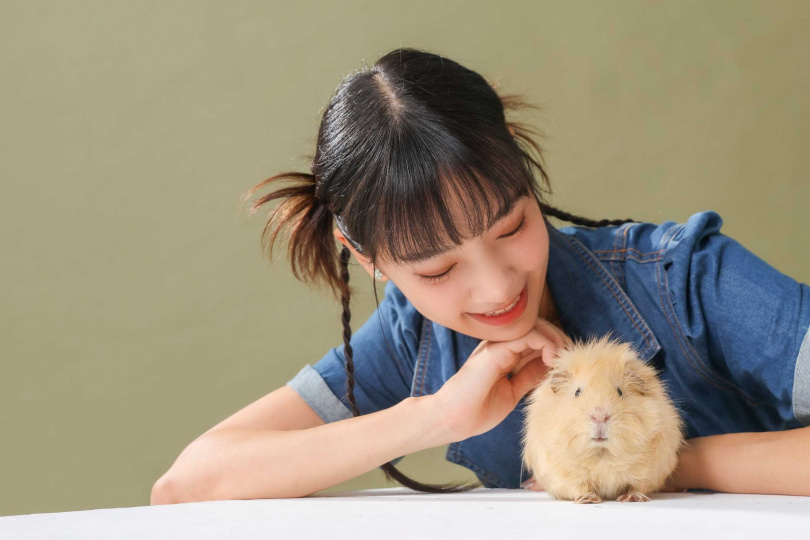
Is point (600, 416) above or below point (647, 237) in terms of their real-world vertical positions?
below

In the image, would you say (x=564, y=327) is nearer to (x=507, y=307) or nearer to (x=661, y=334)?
(x=661, y=334)

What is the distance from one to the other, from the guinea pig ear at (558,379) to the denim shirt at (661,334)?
0.30 metres

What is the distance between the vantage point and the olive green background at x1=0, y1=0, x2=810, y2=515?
104 inches

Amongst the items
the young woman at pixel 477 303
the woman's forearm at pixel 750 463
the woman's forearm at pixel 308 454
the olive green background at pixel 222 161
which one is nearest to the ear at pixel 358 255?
the young woman at pixel 477 303

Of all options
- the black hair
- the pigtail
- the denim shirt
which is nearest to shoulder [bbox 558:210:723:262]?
the denim shirt

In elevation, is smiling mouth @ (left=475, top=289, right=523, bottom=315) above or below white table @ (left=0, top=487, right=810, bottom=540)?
above

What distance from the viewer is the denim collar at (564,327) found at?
1501mm

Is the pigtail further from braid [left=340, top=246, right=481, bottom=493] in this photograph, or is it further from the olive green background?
the olive green background

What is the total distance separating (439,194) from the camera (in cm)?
122

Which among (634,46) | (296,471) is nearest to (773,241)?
(634,46)

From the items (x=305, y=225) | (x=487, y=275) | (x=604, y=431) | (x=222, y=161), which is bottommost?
(x=604, y=431)

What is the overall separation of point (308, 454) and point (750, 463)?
2.50 ft

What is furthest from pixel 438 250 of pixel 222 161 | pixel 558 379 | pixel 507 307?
pixel 222 161

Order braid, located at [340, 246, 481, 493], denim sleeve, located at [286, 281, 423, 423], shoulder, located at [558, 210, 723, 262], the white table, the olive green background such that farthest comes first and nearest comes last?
1. the olive green background
2. denim sleeve, located at [286, 281, 423, 423]
3. braid, located at [340, 246, 481, 493]
4. shoulder, located at [558, 210, 723, 262]
5. the white table
